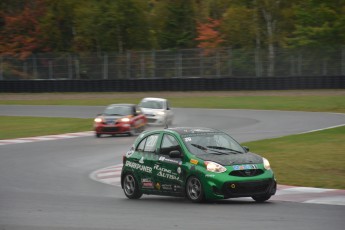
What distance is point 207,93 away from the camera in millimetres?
53531

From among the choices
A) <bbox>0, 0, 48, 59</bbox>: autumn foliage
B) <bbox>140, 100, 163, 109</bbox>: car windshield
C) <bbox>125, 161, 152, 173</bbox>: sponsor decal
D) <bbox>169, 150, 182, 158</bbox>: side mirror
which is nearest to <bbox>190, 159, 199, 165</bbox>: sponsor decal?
<bbox>169, 150, 182, 158</bbox>: side mirror

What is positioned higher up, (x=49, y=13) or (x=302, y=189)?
(x=49, y=13)

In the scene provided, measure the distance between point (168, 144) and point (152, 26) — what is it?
219 feet

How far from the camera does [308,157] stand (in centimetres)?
1955

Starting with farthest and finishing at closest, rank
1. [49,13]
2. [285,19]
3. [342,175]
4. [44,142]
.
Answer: [49,13] → [285,19] → [44,142] → [342,175]

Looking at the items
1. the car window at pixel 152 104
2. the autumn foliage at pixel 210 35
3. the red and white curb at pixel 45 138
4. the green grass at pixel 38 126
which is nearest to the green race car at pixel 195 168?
the red and white curb at pixel 45 138

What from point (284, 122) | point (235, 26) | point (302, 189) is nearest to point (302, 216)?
point (302, 189)

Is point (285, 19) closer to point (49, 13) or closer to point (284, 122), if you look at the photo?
point (49, 13)

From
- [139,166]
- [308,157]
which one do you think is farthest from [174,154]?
[308,157]

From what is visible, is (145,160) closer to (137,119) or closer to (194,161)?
(194,161)

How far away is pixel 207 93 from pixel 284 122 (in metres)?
18.8

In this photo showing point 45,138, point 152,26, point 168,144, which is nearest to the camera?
point 168,144

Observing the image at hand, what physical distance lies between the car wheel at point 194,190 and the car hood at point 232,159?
0.40 meters

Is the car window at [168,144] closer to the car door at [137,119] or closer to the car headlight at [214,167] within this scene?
the car headlight at [214,167]
